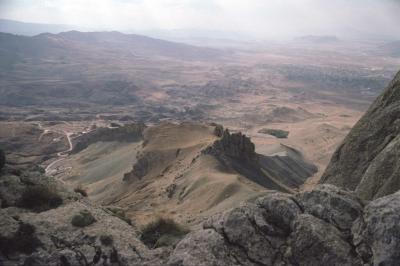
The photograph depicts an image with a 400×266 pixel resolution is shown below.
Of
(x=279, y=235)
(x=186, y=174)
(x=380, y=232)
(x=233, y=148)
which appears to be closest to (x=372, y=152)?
(x=279, y=235)

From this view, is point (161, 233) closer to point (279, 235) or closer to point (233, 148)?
point (279, 235)

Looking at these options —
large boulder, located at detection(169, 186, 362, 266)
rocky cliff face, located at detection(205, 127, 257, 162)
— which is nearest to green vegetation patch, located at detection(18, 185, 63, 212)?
large boulder, located at detection(169, 186, 362, 266)

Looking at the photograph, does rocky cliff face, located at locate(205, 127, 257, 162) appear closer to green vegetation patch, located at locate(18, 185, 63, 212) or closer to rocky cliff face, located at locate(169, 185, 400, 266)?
green vegetation patch, located at locate(18, 185, 63, 212)

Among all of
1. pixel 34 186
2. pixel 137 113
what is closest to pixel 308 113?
pixel 137 113

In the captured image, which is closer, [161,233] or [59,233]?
[59,233]

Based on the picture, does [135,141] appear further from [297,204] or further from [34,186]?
[297,204]

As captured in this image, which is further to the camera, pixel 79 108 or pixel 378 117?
pixel 79 108
